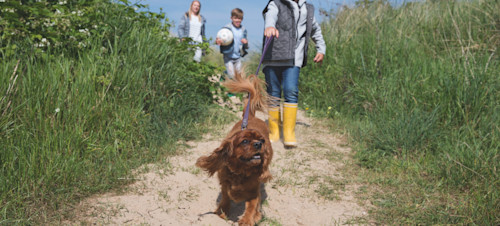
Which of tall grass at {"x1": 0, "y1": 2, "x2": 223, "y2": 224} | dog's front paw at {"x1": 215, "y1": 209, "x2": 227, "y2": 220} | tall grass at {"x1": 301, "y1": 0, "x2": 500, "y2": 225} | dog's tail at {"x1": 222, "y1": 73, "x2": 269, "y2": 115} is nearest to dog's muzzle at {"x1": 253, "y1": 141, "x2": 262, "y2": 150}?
dog's front paw at {"x1": 215, "y1": 209, "x2": 227, "y2": 220}

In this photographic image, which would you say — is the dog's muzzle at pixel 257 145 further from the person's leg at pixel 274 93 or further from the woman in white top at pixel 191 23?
the woman in white top at pixel 191 23

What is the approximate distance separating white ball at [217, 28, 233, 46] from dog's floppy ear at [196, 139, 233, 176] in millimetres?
4452

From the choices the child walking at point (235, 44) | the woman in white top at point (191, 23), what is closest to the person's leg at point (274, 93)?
the child walking at point (235, 44)

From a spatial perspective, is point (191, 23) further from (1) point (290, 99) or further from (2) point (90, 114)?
(2) point (90, 114)

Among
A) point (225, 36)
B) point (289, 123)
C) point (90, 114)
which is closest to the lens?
point (90, 114)

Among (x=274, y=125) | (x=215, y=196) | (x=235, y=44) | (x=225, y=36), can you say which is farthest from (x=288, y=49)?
(x=235, y=44)

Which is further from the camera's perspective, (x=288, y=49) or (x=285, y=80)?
(x=285, y=80)

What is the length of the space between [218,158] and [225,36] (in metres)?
4.55

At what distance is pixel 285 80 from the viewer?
4.43 m

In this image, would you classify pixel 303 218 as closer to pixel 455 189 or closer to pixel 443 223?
pixel 443 223

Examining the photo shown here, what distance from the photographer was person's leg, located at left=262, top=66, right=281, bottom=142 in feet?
14.9

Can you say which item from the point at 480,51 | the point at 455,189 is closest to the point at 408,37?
the point at 480,51

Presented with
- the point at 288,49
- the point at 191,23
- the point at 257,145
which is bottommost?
the point at 257,145

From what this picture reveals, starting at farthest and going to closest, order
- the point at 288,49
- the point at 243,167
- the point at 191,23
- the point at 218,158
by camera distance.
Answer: the point at 191,23, the point at 288,49, the point at 218,158, the point at 243,167
